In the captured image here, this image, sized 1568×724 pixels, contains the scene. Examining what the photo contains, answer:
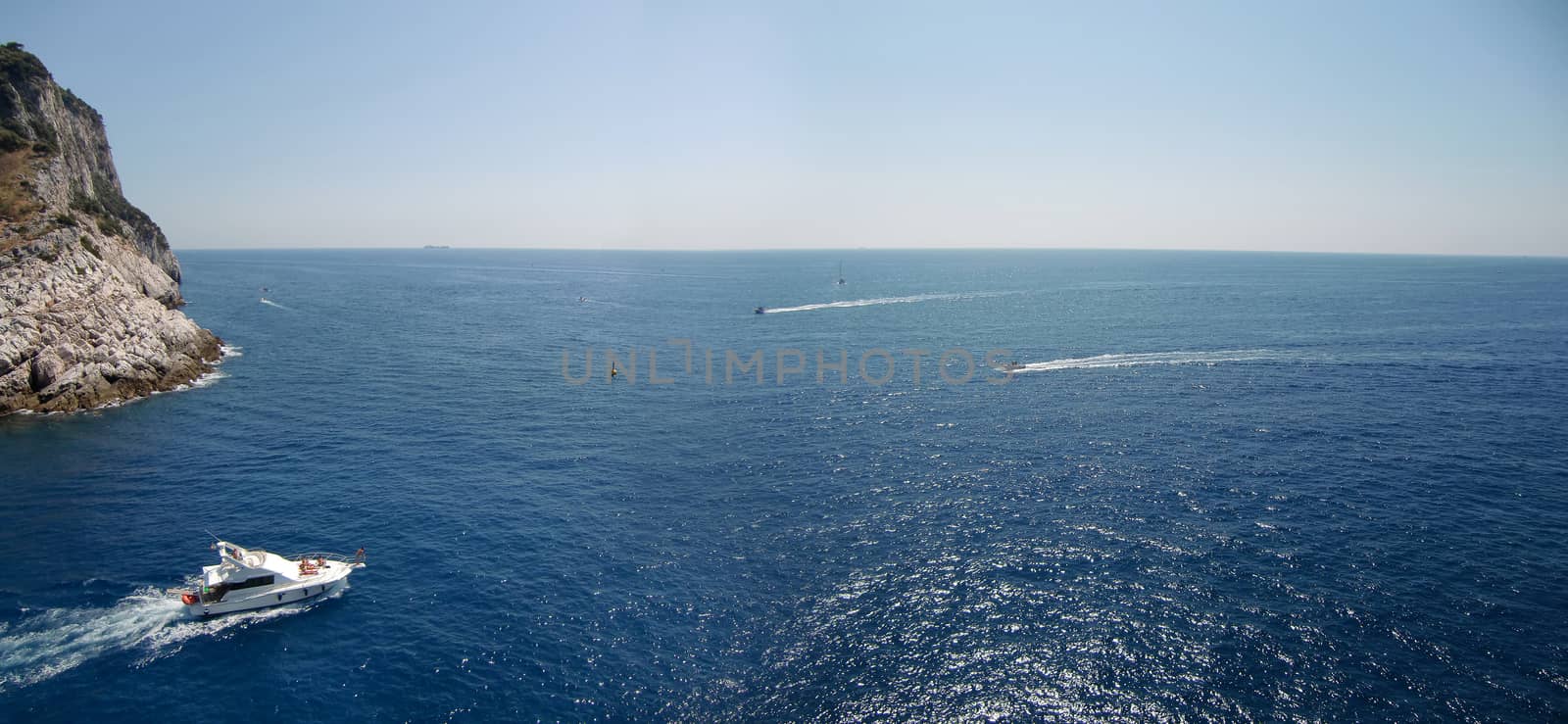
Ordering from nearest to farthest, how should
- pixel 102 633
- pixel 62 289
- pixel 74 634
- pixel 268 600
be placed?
pixel 74 634 → pixel 102 633 → pixel 268 600 → pixel 62 289

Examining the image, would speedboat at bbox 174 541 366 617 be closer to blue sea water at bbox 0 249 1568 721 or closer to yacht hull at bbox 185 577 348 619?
yacht hull at bbox 185 577 348 619

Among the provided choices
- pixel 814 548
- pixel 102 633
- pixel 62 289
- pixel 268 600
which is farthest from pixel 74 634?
pixel 62 289

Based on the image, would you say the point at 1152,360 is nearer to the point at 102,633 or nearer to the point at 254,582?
the point at 254,582

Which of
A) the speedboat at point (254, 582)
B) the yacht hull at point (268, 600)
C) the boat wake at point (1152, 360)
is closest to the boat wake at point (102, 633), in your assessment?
the yacht hull at point (268, 600)

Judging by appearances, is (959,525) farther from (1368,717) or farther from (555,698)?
(555,698)

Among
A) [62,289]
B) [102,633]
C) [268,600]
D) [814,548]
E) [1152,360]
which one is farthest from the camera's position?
[1152,360]

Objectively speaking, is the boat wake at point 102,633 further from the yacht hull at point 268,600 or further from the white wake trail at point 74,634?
the yacht hull at point 268,600
